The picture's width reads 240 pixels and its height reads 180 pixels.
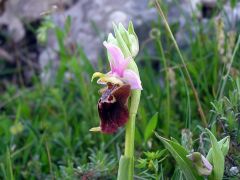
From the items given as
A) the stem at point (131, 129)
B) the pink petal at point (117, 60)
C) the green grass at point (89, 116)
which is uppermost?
the pink petal at point (117, 60)

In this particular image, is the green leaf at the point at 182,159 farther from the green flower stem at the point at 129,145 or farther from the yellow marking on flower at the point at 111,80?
the yellow marking on flower at the point at 111,80

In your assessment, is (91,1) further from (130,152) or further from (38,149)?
(130,152)

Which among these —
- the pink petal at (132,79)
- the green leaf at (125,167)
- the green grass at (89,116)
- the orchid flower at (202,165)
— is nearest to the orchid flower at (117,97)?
the pink petal at (132,79)

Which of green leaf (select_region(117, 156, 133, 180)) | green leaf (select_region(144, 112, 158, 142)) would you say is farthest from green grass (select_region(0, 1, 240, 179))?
green leaf (select_region(117, 156, 133, 180))

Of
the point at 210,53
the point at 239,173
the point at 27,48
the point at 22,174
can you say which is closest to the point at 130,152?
the point at 239,173

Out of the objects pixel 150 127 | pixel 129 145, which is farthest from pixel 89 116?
pixel 129 145
